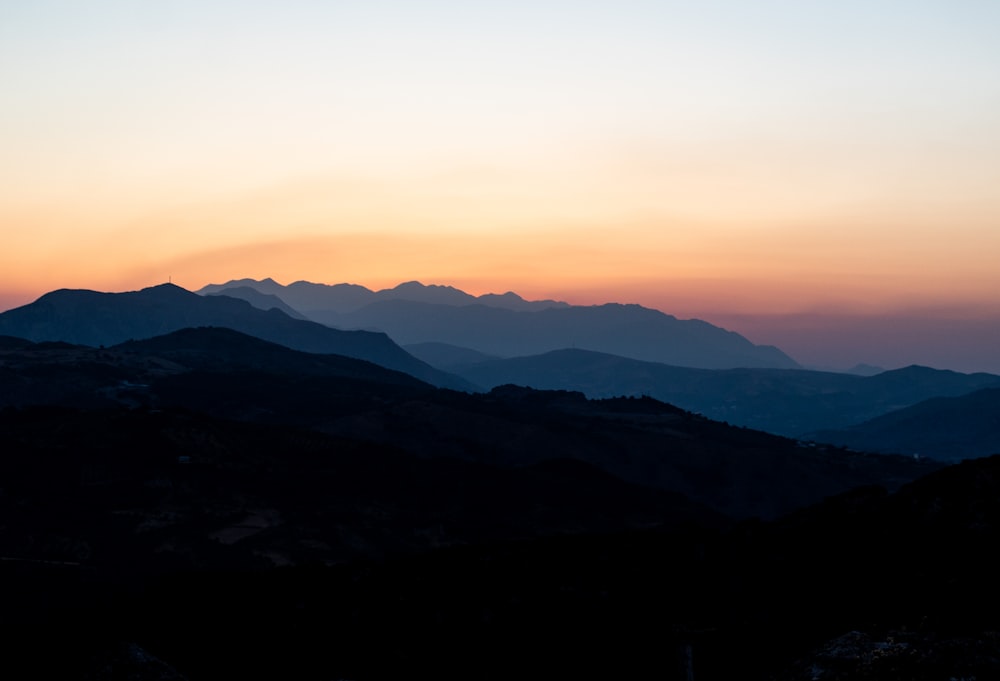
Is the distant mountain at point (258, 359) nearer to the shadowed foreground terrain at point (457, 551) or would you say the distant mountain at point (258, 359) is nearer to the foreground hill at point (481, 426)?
the foreground hill at point (481, 426)

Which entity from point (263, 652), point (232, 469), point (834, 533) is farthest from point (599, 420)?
point (263, 652)

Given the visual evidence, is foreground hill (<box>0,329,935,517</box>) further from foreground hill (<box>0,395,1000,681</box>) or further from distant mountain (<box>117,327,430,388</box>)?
foreground hill (<box>0,395,1000,681</box>)

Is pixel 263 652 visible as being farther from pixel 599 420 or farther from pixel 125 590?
pixel 599 420

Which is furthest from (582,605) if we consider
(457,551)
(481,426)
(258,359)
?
(258,359)

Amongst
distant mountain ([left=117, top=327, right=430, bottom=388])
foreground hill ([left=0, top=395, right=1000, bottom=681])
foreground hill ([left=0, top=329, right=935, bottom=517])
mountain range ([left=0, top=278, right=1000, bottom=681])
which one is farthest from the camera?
distant mountain ([left=117, top=327, right=430, bottom=388])

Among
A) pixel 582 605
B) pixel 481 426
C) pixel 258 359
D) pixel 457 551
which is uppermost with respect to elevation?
pixel 258 359

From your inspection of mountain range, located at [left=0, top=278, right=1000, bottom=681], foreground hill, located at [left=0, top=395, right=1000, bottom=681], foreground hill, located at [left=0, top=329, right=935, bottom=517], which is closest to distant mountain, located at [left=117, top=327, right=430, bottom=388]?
foreground hill, located at [left=0, top=329, right=935, bottom=517]

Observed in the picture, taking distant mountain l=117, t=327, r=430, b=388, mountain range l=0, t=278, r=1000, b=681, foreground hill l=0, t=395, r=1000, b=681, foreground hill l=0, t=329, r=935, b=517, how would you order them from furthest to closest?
distant mountain l=117, t=327, r=430, b=388 < foreground hill l=0, t=329, r=935, b=517 < mountain range l=0, t=278, r=1000, b=681 < foreground hill l=0, t=395, r=1000, b=681

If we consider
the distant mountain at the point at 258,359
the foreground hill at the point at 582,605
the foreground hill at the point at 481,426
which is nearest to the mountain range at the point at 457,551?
the foreground hill at the point at 582,605

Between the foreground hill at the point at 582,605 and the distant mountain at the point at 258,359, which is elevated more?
the distant mountain at the point at 258,359

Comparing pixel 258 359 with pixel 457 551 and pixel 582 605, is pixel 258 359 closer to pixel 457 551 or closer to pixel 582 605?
pixel 457 551

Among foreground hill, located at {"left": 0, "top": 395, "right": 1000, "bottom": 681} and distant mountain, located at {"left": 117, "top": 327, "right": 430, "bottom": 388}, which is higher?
distant mountain, located at {"left": 117, "top": 327, "right": 430, "bottom": 388}

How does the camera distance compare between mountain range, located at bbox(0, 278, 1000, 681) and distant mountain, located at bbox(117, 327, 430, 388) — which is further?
distant mountain, located at bbox(117, 327, 430, 388)

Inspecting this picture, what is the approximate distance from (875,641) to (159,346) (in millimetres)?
199559
